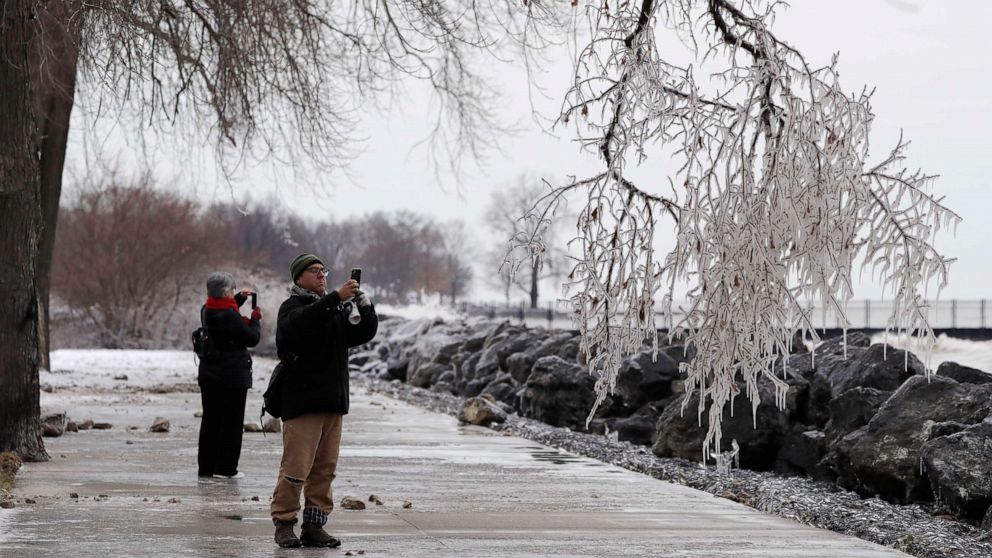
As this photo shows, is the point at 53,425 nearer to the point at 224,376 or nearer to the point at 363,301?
the point at 224,376

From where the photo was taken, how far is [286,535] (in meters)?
7.57

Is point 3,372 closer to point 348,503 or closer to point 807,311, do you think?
point 348,503

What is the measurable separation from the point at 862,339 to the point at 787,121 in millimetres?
11332

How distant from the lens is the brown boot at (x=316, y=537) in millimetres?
7559

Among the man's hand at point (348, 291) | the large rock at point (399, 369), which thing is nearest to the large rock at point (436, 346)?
the large rock at point (399, 369)

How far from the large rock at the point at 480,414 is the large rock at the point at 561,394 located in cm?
70

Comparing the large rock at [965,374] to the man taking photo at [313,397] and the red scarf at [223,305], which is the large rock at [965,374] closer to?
the red scarf at [223,305]

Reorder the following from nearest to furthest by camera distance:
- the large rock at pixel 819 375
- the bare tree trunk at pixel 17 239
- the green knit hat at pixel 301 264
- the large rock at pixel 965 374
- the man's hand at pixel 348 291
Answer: the man's hand at pixel 348 291, the green knit hat at pixel 301 264, the bare tree trunk at pixel 17 239, the large rock at pixel 965 374, the large rock at pixel 819 375

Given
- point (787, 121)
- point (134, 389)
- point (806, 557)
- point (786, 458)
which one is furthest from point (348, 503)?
point (134, 389)

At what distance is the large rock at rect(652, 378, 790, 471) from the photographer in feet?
41.5

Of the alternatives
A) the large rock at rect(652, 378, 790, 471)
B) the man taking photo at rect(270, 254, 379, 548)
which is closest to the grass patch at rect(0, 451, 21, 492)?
the man taking photo at rect(270, 254, 379, 548)

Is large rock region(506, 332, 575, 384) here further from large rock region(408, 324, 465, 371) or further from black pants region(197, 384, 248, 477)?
black pants region(197, 384, 248, 477)

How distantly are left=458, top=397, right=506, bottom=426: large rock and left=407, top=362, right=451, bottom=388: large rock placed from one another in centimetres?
1028

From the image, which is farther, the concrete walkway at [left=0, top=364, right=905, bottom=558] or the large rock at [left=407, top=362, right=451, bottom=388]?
the large rock at [left=407, top=362, right=451, bottom=388]
